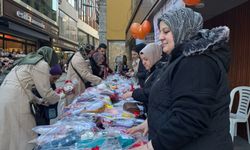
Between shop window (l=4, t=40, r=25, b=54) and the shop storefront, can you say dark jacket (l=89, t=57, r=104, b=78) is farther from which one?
shop window (l=4, t=40, r=25, b=54)

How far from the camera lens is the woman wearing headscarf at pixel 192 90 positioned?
1521 millimetres

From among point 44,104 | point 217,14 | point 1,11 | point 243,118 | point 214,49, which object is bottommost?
point 243,118

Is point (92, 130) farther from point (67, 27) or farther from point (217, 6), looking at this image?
point (67, 27)

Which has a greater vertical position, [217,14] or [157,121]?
[217,14]

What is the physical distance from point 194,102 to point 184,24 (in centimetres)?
39

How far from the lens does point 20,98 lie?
371 cm

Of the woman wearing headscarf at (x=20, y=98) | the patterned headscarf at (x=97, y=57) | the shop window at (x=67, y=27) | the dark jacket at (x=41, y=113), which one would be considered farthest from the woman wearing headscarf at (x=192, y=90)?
the shop window at (x=67, y=27)

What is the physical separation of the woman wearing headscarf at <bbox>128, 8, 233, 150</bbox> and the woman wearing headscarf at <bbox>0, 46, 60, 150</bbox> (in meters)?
2.24

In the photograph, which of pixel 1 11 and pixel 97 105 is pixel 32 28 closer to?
pixel 1 11

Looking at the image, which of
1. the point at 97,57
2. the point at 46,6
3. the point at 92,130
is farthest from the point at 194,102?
the point at 46,6

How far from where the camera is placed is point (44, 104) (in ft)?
13.0

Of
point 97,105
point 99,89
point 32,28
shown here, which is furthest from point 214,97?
point 32,28

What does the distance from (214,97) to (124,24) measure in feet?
81.6

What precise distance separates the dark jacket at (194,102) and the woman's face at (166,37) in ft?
0.17
